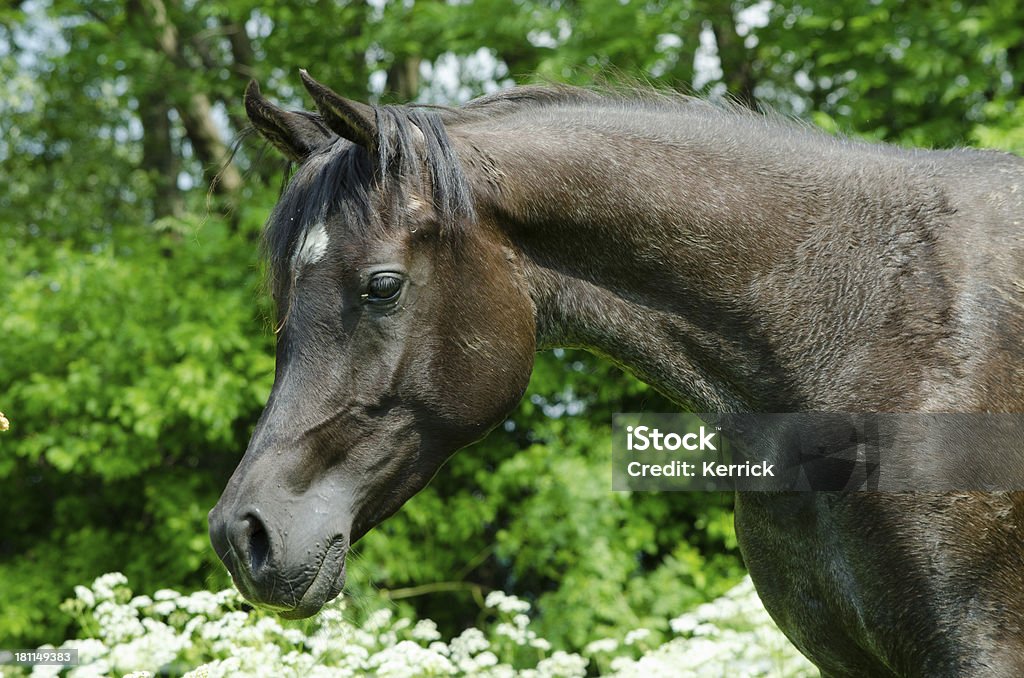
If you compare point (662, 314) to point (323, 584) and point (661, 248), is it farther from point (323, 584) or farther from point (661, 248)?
point (323, 584)

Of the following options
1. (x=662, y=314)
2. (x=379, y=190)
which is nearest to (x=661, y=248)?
(x=662, y=314)

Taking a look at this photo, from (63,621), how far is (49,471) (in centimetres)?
120

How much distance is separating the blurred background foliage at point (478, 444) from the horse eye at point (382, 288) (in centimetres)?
365

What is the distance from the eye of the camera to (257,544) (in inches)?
81.9

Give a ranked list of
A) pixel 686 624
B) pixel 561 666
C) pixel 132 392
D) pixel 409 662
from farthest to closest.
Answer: pixel 132 392
pixel 686 624
pixel 561 666
pixel 409 662

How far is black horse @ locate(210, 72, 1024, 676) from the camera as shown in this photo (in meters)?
2.12

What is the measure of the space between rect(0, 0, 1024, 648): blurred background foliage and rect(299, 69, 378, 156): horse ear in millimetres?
3668

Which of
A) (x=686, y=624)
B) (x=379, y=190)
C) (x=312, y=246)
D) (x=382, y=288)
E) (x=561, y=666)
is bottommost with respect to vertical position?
(x=561, y=666)

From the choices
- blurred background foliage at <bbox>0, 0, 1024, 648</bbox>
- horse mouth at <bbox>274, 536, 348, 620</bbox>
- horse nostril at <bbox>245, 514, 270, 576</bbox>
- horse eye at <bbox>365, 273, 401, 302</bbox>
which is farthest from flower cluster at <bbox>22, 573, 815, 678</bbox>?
blurred background foliage at <bbox>0, 0, 1024, 648</bbox>

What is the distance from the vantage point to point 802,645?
2459mm

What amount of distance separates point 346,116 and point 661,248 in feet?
2.56

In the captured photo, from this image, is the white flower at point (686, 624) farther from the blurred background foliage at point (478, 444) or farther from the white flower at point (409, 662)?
the blurred background foliage at point (478, 444)

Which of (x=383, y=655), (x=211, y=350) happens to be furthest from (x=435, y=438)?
(x=211, y=350)

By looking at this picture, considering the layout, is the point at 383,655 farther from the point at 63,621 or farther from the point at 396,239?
the point at 63,621
